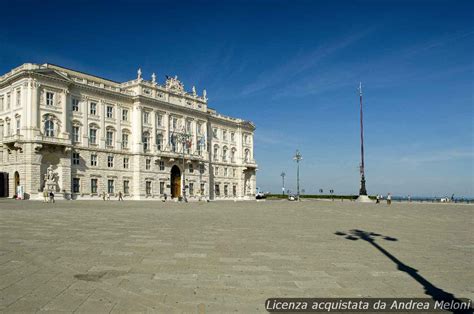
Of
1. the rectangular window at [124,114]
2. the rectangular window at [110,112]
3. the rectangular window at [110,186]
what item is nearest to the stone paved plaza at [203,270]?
the rectangular window at [110,186]

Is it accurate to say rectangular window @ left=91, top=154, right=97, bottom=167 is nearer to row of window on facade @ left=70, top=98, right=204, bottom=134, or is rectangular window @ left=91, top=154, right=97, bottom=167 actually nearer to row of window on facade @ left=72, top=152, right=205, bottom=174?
row of window on facade @ left=72, top=152, right=205, bottom=174

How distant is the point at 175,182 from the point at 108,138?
15605mm

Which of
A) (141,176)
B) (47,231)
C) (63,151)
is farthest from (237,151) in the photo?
(47,231)

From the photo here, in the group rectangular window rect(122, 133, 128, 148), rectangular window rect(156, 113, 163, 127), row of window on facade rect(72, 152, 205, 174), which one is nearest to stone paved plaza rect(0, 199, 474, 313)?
row of window on facade rect(72, 152, 205, 174)

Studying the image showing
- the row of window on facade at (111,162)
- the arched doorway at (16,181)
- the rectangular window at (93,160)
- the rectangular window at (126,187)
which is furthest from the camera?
the rectangular window at (126,187)

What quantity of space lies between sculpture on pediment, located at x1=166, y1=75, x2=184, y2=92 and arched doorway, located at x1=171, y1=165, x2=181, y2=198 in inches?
557

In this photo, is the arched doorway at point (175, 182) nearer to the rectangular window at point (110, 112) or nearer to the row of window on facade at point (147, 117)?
the row of window on facade at point (147, 117)

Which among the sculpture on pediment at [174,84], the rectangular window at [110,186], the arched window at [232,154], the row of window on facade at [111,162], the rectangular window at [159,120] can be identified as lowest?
the rectangular window at [110,186]

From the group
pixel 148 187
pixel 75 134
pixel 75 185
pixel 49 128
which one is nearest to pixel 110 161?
pixel 75 134

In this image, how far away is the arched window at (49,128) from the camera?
50688 millimetres

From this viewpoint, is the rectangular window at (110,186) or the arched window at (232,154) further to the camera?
the arched window at (232,154)

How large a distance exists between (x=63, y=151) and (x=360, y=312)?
52.3 metres

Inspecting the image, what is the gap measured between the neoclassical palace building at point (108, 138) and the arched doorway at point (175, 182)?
0.18 metres

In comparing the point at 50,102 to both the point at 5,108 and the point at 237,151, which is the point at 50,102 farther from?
the point at 237,151
